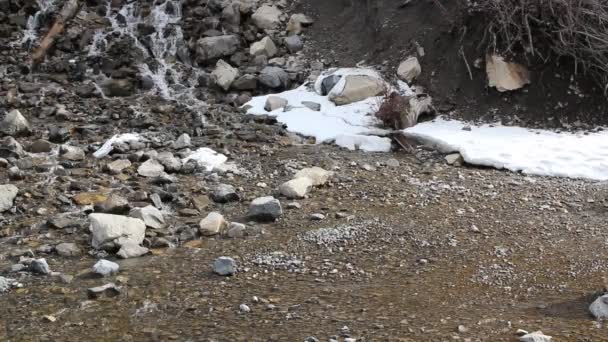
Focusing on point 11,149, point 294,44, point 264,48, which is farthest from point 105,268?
point 294,44

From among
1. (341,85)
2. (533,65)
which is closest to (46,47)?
(341,85)

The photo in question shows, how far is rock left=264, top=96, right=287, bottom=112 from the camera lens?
8391mm

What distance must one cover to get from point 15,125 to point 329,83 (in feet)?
11.5

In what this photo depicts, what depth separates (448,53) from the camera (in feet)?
28.1

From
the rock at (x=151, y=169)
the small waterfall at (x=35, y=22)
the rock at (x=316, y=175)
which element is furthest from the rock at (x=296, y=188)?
the small waterfall at (x=35, y=22)

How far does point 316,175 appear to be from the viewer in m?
6.39

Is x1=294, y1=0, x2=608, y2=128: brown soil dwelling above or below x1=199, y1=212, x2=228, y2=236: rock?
above

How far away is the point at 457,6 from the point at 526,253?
4.43 m

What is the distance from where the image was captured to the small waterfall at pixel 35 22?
399 inches

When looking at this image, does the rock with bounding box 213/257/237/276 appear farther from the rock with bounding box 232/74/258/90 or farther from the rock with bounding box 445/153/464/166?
the rock with bounding box 232/74/258/90

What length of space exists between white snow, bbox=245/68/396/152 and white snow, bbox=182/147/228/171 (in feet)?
3.91

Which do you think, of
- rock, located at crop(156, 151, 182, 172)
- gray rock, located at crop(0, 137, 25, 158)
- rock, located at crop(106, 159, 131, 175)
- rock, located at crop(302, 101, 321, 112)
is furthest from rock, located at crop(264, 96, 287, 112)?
gray rock, located at crop(0, 137, 25, 158)

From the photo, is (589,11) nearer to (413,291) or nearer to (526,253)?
(526,253)

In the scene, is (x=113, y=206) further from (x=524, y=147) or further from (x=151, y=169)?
(x=524, y=147)
